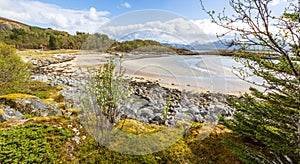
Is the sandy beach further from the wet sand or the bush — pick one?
the bush

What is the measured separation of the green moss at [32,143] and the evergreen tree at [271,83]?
265cm

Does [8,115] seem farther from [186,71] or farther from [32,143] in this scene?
[186,71]

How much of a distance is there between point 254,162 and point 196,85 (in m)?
7.70

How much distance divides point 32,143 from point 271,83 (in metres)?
3.48

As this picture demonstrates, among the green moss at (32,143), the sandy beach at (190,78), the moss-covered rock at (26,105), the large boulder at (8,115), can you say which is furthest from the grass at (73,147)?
the sandy beach at (190,78)

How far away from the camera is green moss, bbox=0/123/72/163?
2467 millimetres

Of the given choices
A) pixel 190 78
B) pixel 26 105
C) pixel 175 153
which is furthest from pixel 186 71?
pixel 26 105

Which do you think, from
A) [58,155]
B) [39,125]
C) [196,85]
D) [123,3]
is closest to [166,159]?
[58,155]

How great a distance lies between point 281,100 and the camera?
2758 millimetres

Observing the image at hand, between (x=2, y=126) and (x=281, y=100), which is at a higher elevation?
(x=281, y=100)

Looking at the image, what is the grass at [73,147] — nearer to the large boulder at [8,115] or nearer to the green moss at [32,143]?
the green moss at [32,143]

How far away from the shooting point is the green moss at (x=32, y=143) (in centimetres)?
247

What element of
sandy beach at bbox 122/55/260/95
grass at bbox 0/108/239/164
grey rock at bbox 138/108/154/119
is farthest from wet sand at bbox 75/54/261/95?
grass at bbox 0/108/239/164

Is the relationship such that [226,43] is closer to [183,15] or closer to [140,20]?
[183,15]
